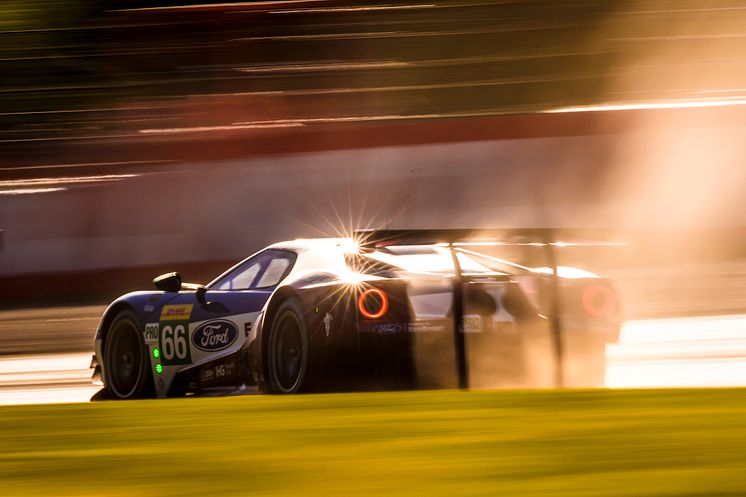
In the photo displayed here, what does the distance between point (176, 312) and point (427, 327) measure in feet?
6.57

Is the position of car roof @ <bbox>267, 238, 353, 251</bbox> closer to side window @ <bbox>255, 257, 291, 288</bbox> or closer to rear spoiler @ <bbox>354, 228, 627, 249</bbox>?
side window @ <bbox>255, 257, 291, 288</bbox>

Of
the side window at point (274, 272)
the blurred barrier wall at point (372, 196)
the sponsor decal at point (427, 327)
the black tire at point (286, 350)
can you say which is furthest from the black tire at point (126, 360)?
the blurred barrier wall at point (372, 196)

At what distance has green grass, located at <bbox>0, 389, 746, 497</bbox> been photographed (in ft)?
11.8

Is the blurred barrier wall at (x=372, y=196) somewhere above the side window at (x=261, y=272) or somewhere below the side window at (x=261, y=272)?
above

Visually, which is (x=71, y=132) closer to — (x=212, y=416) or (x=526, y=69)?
(x=526, y=69)

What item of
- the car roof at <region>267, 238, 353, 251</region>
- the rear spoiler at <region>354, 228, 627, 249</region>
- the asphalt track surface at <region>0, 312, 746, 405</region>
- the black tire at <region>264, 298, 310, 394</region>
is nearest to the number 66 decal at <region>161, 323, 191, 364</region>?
the car roof at <region>267, 238, 353, 251</region>

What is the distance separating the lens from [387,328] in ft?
18.2

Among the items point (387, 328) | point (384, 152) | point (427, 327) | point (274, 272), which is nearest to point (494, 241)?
point (427, 327)

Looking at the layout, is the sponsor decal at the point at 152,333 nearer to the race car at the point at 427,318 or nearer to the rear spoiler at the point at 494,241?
the race car at the point at 427,318

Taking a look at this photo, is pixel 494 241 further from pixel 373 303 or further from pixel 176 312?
pixel 176 312

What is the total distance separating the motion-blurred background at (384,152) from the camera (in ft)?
44.2

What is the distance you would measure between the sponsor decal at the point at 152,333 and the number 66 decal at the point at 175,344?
1.7 inches

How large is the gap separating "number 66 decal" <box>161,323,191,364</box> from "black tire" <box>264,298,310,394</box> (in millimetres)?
943

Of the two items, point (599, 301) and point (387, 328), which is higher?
point (599, 301)
